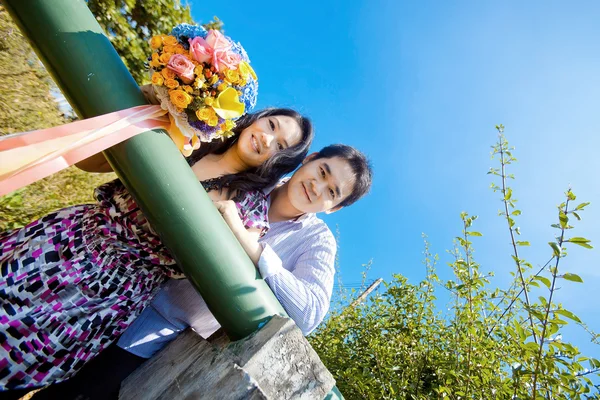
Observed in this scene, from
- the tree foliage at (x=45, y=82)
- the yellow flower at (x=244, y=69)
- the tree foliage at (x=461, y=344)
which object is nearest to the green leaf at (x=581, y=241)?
the tree foliage at (x=461, y=344)

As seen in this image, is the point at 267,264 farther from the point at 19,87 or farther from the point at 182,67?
the point at 19,87

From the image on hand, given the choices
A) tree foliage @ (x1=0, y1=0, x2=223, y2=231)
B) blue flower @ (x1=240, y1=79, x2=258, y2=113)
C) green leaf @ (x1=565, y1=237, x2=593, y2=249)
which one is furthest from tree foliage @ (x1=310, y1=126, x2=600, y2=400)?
tree foliage @ (x1=0, y1=0, x2=223, y2=231)

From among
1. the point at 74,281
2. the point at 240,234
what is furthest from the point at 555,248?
the point at 74,281

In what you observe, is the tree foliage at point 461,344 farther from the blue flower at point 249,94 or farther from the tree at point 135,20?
the tree at point 135,20

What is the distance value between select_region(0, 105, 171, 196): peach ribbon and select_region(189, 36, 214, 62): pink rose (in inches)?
15.3

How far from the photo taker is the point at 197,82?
1.14 meters

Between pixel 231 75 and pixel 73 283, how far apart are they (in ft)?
3.01

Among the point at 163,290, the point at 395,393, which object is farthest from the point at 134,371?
the point at 395,393

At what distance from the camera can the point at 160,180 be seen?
88 cm

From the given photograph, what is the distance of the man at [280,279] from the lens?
4.02 feet

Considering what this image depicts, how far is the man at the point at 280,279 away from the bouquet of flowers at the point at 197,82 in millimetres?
289

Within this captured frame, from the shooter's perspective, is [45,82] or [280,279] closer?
[280,279]

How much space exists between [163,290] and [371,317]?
286 cm

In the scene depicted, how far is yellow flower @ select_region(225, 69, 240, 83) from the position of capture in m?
1.18
